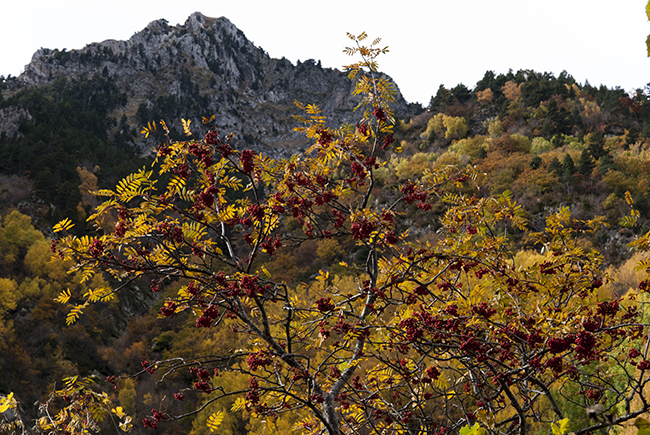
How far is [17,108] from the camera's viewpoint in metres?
49.3

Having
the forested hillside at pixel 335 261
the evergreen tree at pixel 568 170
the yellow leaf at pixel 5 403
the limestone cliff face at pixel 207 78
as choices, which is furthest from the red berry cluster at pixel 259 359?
the limestone cliff face at pixel 207 78

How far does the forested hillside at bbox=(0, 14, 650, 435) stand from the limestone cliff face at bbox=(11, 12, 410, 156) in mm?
1454

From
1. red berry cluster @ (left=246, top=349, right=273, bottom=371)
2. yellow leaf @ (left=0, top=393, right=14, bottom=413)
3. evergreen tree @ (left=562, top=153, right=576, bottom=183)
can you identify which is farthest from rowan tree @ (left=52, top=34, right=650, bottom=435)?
evergreen tree @ (left=562, top=153, right=576, bottom=183)

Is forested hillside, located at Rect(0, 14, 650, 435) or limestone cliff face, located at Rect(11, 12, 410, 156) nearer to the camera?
forested hillside, located at Rect(0, 14, 650, 435)

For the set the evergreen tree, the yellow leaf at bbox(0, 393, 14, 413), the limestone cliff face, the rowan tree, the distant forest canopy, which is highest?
the limestone cliff face

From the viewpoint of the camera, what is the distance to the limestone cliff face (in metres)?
81.8

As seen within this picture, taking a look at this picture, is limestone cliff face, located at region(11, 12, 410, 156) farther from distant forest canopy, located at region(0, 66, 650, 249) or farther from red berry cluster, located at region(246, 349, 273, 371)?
red berry cluster, located at region(246, 349, 273, 371)

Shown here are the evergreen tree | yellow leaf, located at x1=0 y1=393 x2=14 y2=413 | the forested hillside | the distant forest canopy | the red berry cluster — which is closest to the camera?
yellow leaf, located at x1=0 y1=393 x2=14 y2=413

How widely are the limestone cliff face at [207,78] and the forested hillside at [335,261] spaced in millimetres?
1454

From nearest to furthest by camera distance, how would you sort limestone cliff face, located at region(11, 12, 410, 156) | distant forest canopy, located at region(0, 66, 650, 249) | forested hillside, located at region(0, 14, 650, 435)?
1. forested hillside, located at region(0, 14, 650, 435)
2. distant forest canopy, located at region(0, 66, 650, 249)
3. limestone cliff face, located at region(11, 12, 410, 156)

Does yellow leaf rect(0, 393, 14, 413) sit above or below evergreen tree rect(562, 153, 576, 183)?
below

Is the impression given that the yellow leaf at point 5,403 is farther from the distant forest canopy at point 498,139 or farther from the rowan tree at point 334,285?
the distant forest canopy at point 498,139

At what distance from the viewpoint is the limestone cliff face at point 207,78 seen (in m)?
81.8

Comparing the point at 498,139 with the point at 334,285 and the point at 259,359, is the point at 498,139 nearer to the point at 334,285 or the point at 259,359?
the point at 334,285
